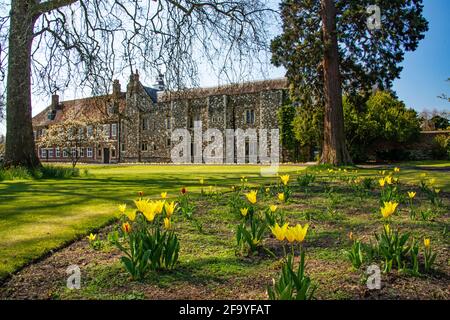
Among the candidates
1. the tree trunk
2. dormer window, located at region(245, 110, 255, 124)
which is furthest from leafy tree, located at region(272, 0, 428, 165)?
dormer window, located at region(245, 110, 255, 124)

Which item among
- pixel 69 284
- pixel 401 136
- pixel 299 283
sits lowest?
pixel 69 284

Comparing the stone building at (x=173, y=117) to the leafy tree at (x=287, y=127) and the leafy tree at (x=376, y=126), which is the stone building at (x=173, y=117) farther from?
the leafy tree at (x=376, y=126)

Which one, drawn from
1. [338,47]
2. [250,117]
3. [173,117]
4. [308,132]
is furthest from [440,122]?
[173,117]

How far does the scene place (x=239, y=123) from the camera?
44.7 m

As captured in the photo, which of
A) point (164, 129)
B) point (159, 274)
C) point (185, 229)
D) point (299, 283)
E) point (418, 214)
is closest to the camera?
point (299, 283)

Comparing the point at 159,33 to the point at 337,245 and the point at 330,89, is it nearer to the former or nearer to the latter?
the point at 337,245

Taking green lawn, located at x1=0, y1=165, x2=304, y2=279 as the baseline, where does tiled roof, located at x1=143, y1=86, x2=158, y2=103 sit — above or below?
above

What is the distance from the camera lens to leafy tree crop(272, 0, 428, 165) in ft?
61.8

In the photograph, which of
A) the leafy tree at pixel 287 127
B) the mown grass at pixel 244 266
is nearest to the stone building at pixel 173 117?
the leafy tree at pixel 287 127

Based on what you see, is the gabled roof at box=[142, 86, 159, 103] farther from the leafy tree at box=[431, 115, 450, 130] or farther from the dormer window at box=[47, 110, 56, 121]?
the leafy tree at box=[431, 115, 450, 130]

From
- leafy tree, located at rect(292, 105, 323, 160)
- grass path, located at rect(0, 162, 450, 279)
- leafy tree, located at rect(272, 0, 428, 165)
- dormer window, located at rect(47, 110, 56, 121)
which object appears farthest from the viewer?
dormer window, located at rect(47, 110, 56, 121)

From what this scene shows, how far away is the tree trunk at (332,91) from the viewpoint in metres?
19.0

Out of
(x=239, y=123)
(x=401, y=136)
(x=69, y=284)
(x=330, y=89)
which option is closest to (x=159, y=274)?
(x=69, y=284)

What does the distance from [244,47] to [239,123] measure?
→ 109ft
